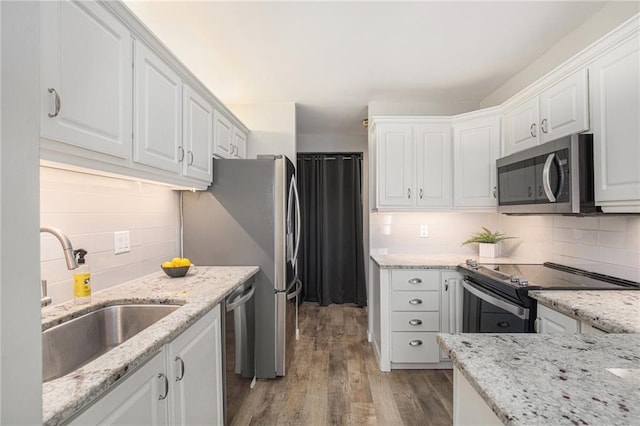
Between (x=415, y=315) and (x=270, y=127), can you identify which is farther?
(x=270, y=127)

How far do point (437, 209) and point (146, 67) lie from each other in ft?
8.04

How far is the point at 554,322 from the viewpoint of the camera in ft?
4.96

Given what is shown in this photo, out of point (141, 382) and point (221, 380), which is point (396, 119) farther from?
point (141, 382)

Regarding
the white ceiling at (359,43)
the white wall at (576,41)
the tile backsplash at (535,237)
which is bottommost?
the tile backsplash at (535,237)

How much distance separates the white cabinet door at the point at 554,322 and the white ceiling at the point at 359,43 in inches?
66.3

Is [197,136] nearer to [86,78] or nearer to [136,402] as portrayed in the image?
[86,78]

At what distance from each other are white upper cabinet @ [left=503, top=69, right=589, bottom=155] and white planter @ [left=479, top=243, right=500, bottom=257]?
85 cm

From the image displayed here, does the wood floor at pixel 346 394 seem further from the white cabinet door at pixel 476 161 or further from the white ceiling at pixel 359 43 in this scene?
the white ceiling at pixel 359 43

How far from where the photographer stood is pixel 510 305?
1811 mm

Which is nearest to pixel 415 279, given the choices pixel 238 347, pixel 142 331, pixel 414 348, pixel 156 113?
pixel 414 348

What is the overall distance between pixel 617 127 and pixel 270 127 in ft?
8.91

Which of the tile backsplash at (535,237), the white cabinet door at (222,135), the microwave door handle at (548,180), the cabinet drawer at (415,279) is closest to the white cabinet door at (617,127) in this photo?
the microwave door handle at (548,180)

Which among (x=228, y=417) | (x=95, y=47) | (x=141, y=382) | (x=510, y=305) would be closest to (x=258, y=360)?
(x=228, y=417)

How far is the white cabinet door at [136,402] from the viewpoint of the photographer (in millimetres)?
796
